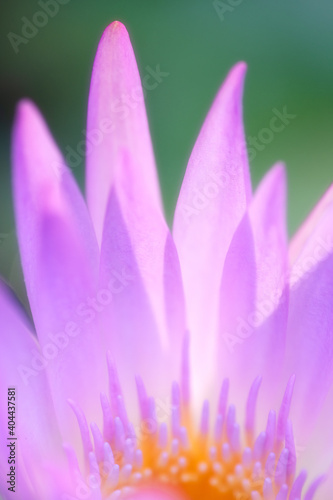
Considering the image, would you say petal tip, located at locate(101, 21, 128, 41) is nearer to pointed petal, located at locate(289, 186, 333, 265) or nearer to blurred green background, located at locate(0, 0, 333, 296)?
blurred green background, located at locate(0, 0, 333, 296)

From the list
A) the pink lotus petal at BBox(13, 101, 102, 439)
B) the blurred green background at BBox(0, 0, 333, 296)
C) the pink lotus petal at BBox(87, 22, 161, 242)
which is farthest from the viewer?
the blurred green background at BBox(0, 0, 333, 296)

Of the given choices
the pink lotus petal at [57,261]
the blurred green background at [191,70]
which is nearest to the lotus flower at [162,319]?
the pink lotus petal at [57,261]

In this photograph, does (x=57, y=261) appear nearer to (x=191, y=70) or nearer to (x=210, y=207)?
(x=210, y=207)

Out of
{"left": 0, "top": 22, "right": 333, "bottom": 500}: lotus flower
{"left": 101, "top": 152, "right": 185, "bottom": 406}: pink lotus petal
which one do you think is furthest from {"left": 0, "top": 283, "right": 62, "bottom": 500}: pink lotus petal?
{"left": 101, "top": 152, "right": 185, "bottom": 406}: pink lotus petal

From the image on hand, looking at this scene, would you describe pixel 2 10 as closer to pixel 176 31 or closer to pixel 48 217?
pixel 176 31

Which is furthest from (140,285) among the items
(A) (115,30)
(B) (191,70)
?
(B) (191,70)

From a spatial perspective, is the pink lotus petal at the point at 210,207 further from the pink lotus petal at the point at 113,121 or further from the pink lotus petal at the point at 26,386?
the pink lotus petal at the point at 26,386
